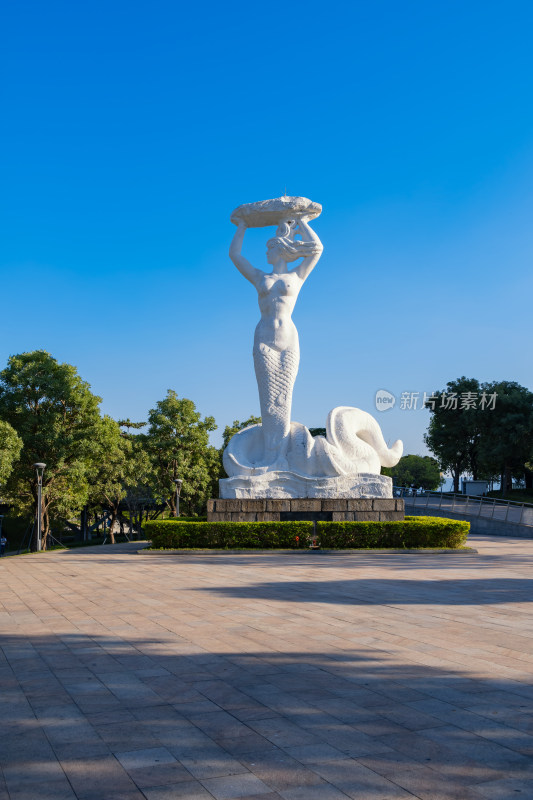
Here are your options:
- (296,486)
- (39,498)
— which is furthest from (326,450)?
(39,498)

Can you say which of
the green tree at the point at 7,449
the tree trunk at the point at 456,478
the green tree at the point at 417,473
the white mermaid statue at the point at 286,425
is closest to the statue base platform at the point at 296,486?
the white mermaid statue at the point at 286,425

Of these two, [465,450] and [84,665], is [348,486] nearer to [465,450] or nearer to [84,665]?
[84,665]

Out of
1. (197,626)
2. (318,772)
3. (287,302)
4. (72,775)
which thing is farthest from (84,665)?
(287,302)

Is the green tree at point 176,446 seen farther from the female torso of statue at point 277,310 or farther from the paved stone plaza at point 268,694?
the paved stone plaza at point 268,694

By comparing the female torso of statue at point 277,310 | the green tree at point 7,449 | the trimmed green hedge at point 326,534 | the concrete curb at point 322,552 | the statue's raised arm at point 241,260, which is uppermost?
the statue's raised arm at point 241,260

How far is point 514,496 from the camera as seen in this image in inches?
1270

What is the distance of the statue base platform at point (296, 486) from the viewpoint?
1516 cm

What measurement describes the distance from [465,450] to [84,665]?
33373mm

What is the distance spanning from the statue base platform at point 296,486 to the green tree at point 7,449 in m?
5.36

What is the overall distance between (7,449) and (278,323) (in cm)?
740

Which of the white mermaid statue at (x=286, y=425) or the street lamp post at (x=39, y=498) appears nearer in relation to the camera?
the white mermaid statue at (x=286, y=425)

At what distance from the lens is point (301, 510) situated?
15.1 m

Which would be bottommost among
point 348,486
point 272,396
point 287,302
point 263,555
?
point 263,555

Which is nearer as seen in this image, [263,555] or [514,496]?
[263,555]
